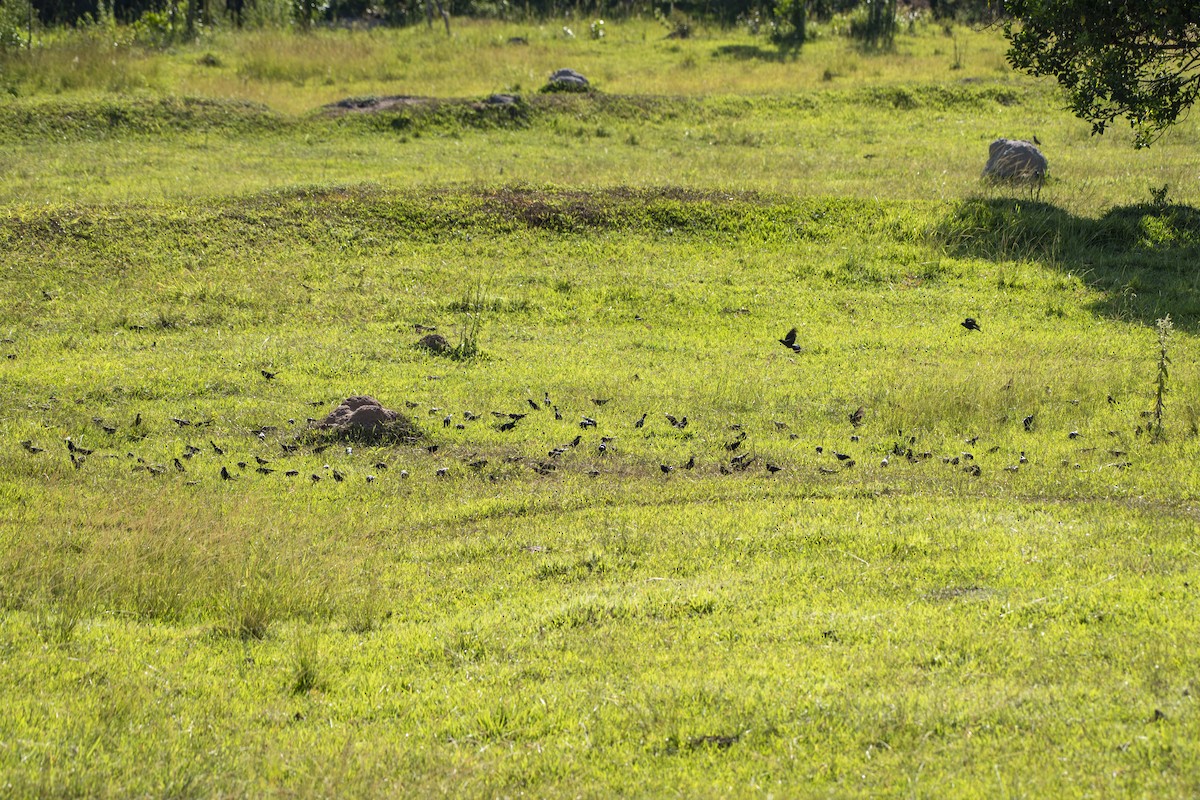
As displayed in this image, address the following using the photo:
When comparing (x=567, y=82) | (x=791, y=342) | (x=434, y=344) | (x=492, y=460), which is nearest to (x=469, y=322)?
(x=434, y=344)

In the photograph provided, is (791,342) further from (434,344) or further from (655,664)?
(655,664)

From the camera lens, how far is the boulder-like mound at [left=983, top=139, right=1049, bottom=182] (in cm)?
1966

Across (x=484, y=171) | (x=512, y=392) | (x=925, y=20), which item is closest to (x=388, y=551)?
(x=512, y=392)

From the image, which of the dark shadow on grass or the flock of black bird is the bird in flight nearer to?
the flock of black bird

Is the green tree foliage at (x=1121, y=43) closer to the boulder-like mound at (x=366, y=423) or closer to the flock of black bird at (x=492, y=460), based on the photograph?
the flock of black bird at (x=492, y=460)

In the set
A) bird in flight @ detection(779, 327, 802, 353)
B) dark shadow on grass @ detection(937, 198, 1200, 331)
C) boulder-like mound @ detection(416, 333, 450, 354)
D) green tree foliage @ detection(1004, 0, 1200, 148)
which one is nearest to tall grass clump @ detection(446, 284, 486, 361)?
boulder-like mound @ detection(416, 333, 450, 354)

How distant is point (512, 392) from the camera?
39.5 feet

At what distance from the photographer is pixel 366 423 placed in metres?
10.6

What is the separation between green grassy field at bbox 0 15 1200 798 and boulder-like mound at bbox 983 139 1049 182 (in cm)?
99

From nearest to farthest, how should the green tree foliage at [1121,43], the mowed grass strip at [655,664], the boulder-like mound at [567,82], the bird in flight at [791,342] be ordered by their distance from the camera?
the mowed grass strip at [655,664] → the bird in flight at [791,342] → the green tree foliage at [1121,43] → the boulder-like mound at [567,82]

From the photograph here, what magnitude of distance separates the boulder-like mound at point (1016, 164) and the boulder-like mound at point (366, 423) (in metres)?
13.0

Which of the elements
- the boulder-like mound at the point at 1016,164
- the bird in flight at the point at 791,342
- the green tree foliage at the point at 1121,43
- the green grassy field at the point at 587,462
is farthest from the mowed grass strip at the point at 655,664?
the boulder-like mound at the point at 1016,164

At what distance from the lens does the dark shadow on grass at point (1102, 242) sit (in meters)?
15.4

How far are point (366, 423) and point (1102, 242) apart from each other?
1169cm
